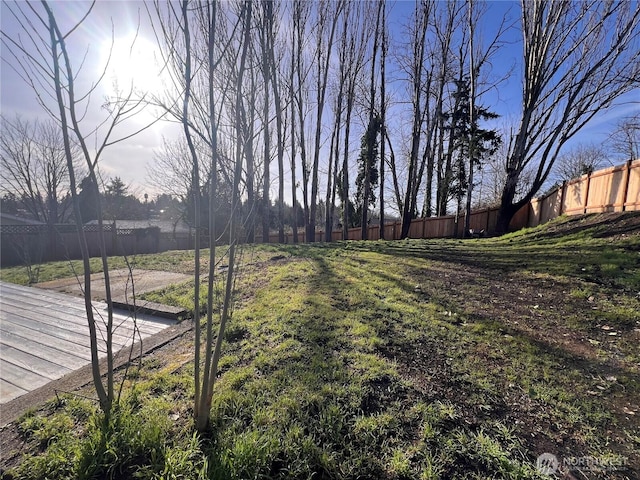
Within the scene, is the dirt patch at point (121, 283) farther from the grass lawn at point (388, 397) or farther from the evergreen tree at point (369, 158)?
the evergreen tree at point (369, 158)

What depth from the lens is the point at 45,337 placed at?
104 inches

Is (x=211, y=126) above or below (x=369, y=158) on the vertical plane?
below

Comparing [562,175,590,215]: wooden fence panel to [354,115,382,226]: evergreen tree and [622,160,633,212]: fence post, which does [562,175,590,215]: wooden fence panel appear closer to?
[622,160,633,212]: fence post

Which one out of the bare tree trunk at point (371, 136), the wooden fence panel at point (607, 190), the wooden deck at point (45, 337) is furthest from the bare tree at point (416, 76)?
the wooden deck at point (45, 337)

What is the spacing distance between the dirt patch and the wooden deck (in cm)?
32

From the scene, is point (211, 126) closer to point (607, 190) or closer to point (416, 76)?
point (607, 190)

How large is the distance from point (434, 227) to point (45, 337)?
47.0 ft

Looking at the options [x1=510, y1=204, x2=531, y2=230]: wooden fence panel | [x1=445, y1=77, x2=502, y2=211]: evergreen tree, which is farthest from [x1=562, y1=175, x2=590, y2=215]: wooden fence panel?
[x1=445, y1=77, x2=502, y2=211]: evergreen tree

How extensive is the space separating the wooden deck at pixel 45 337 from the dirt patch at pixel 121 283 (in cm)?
32

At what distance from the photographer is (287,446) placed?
53.3 inches

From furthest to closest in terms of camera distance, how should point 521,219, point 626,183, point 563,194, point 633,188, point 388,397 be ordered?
point 521,219, point 563,194, point 626,183, point 633,188, point 388,397
